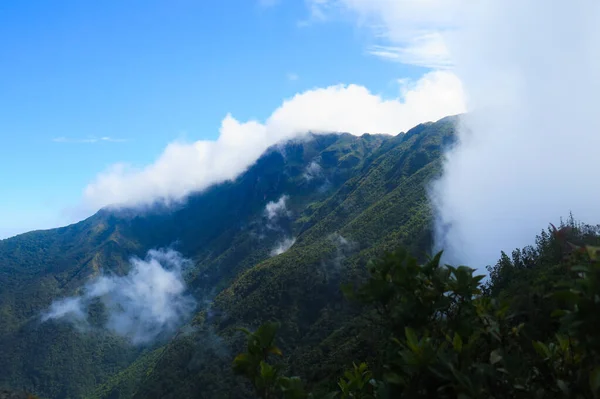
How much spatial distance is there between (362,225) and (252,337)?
193 metres

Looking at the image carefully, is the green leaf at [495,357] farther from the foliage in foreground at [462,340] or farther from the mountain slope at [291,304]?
the mountain slope at [291,304]

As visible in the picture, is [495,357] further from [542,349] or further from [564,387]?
[542,349]

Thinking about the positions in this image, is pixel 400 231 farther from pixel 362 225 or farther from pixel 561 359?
pixel 561 359

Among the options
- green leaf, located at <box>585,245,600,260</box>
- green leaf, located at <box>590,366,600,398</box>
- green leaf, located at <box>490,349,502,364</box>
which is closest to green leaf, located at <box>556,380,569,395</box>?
green leaf, located at <box>490,349,502,364</box>

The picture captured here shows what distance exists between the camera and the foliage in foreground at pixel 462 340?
4246 millimetres

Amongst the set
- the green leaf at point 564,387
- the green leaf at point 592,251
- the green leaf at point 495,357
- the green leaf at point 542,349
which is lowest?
the green leaf at point 564,387

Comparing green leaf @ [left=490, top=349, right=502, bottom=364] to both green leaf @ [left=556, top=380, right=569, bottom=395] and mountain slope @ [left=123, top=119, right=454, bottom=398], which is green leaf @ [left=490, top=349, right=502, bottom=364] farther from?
mountain slope @ [left=123, top=119, right=454, bottom=398]

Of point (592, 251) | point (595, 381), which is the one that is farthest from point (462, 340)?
point (592, 251)

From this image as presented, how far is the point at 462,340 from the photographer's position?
5629 mm

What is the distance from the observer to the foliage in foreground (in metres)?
4.25

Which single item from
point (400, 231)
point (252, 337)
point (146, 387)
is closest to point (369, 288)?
point (252, 337)

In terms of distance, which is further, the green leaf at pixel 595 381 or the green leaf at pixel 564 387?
the green leaf at pixel 564 387

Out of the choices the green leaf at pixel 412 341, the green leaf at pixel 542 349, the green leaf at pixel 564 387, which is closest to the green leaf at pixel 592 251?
the green leaf at pixel 564 387

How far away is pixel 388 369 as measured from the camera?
554 cm
